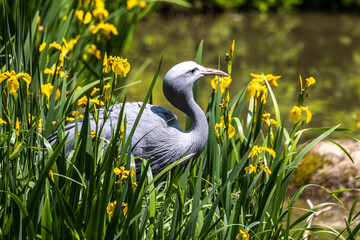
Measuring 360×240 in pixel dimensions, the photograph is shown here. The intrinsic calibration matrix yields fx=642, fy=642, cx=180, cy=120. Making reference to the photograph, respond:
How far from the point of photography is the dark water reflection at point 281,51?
20.5 feet

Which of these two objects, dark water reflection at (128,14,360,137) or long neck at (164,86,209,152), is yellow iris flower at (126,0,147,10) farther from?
long neck at (164,86,209,152)

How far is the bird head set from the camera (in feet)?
9.83

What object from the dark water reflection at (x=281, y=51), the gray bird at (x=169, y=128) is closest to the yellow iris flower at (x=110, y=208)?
the gray bird at (x=169, y=128)

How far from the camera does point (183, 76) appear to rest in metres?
3.01

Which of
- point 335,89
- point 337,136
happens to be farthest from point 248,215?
point 335,89

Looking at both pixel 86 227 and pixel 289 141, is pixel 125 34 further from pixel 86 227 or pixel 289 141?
pixel 86 227

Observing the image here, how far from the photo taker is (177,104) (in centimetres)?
311

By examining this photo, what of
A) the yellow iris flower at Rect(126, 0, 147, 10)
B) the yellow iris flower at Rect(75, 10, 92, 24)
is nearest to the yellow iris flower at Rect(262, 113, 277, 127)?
the yellow iris flower at Rect(75, 10, 92, 24)

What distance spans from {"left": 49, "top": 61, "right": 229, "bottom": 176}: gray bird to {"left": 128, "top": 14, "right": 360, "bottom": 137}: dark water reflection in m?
1.52

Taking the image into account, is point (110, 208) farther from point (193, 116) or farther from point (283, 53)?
point (283, 53)

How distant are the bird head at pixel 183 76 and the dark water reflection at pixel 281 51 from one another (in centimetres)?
152

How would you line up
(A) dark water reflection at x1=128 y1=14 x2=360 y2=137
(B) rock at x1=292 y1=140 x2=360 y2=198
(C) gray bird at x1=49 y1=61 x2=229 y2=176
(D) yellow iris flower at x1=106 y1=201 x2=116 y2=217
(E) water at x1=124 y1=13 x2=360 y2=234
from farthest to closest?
(A) dark water reflection at x1=128 y1=14 x2=360 y2=137, (E) water at x1=124 y1=13 x2=360 y2=234, (B) rock at x1=292 y1=140 x2=360 y2=198, (C) gray bird at x1=49 y1=61 x2=229 y2=176, (D) yellow iris flower at x1=106 y1=201 x2=116 y2=217

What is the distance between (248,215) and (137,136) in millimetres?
699

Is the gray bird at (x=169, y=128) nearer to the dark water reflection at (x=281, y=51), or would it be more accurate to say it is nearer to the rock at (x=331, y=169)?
the rock at (x=331, y=169)
